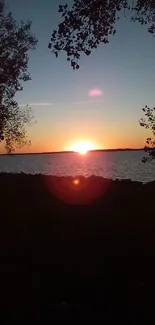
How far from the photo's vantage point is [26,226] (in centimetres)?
1580

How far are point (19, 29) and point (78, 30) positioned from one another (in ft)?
70.0

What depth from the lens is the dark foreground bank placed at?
9406 millimetres

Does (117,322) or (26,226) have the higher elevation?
(26,226)

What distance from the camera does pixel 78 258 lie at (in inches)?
484

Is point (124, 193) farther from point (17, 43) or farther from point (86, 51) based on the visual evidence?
point (17, 43)

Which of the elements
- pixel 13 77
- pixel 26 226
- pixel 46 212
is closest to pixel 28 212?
pixel 46 212

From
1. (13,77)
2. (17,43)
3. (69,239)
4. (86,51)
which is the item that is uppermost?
(17,43)

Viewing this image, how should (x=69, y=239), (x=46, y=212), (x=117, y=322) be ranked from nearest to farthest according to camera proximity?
(x=117, y=322)
(x=69, y=239)
(x=46, y=212)

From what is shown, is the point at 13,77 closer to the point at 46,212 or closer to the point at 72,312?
the point at 46,212

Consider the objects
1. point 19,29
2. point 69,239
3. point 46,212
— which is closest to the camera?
point 69,239

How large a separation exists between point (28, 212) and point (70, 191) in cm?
679

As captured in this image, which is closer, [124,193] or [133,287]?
[133,287]

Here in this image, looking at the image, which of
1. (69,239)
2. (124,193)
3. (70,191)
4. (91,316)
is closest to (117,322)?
(91,316)

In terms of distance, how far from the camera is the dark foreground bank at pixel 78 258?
370 inches
